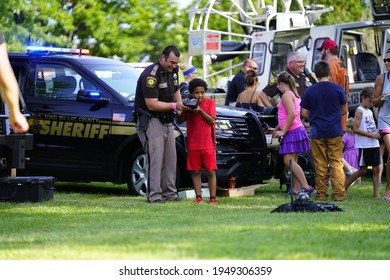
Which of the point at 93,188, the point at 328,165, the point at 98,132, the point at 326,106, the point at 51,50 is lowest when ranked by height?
the point at 93,188

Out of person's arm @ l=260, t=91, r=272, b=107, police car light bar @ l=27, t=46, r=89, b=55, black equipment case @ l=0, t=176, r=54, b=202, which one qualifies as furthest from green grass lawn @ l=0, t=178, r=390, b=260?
police car light bar @ l=27, t=46, r=89, b=55

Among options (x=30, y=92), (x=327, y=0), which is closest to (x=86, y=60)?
(x=30, y=92)

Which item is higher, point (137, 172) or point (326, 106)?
point (326, 106)

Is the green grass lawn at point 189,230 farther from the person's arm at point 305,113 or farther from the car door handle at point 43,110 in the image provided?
the car door handle at point 43,110

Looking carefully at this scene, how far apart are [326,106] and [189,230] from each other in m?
4.69

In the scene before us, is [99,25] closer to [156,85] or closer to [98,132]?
[98,132]

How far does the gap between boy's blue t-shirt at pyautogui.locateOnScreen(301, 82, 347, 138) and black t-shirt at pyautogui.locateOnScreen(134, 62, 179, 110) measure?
1.59 metres

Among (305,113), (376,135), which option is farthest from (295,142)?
(376,135)

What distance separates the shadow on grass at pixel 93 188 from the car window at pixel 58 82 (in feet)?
5.05

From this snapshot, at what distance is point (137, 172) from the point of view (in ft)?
49.5

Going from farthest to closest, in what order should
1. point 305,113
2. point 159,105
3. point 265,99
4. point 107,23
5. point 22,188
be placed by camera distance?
point 107,23
point 265,99
point 305,113
point 22,188
point 159,105

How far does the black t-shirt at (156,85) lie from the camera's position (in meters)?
13.9

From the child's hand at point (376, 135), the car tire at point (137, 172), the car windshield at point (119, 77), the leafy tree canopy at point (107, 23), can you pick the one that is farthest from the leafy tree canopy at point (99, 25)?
the child's hand at point (376, 135)
